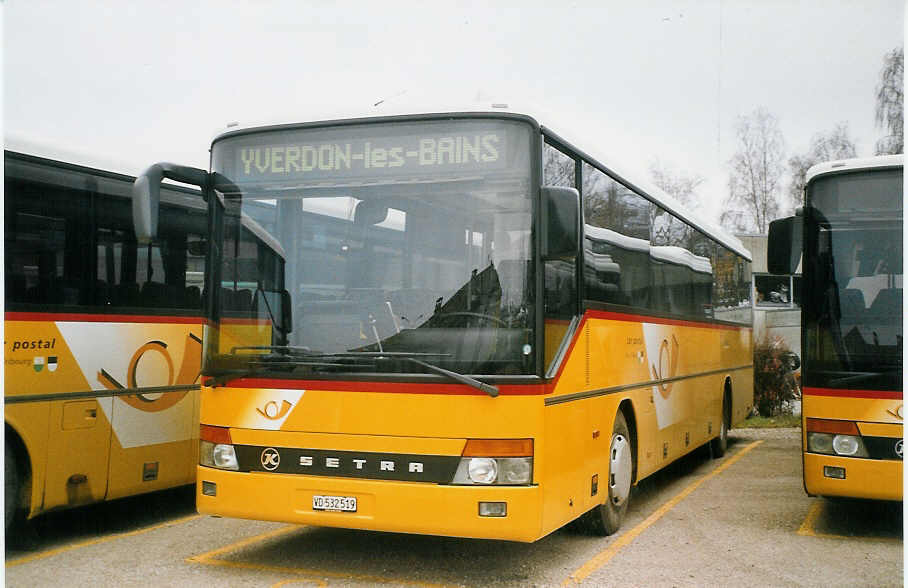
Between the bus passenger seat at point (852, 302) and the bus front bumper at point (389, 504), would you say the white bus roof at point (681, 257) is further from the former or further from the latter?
the bus front bumper at point (389, 504)

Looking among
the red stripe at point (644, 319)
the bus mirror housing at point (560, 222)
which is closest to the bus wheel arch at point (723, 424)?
the red stripe at point (644, 319)

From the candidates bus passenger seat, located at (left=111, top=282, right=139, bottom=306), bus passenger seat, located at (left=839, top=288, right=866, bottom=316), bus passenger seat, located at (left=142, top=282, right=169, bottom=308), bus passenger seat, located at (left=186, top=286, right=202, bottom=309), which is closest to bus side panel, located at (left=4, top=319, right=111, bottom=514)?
bus passenger seat, located at (left=111, top=282, right=139, bottom=306)

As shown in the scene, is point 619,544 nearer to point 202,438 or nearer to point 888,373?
point 888,373

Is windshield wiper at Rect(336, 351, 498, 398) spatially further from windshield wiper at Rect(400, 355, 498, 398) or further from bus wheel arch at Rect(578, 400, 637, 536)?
bus wheel arch at Rect(578, 400, 637, 536)

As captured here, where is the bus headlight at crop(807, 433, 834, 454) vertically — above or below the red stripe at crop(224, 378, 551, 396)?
below

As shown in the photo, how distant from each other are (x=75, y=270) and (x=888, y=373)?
256 inches

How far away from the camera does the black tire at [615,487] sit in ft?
Result: 27.0

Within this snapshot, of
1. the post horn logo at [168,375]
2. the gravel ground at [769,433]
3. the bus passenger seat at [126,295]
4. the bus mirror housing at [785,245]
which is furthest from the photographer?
the gravel ground at [769,433]

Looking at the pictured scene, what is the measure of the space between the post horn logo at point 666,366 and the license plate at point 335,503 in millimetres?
4238

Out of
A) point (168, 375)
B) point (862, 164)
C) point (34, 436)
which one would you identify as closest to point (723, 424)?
point (862, 164)

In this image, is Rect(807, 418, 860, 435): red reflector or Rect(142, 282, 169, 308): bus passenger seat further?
Rect(142, 282, 169, 308): bus passenger seat

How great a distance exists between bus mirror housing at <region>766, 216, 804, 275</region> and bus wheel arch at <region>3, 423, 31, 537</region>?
6242mm

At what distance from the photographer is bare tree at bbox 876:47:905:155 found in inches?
712

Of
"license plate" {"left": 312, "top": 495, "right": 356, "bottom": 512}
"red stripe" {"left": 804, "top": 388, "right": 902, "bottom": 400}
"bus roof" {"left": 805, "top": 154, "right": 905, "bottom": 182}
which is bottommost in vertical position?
"license plate" {"left": 312, "top": 495, "right": 356, "bottom": 512}
